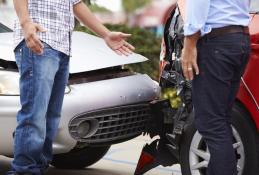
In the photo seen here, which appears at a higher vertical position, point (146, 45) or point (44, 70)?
point (44, 70)

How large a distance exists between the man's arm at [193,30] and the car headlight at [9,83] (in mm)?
1462

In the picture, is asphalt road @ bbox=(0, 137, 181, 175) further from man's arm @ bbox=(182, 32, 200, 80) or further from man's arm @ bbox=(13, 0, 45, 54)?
man's arm @ bbox=(182, 32, 200, 80)

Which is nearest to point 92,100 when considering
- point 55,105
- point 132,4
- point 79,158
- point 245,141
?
point 55,105

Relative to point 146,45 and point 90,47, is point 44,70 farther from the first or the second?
point 146,45

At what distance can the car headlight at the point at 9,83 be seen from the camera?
4.52m

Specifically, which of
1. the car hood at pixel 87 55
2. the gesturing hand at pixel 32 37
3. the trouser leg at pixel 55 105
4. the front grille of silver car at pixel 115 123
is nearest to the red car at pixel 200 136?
the front grille of silver car at pixel 115 123

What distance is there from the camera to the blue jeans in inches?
156

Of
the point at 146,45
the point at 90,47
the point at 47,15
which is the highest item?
the point at 47,15

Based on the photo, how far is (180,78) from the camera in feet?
14.5

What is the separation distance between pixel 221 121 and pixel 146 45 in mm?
7185

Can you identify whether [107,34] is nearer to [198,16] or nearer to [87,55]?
[87,55]

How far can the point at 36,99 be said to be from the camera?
397cm

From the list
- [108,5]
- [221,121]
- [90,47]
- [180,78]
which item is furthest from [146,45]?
[221,121]

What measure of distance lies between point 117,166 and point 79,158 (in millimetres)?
448
